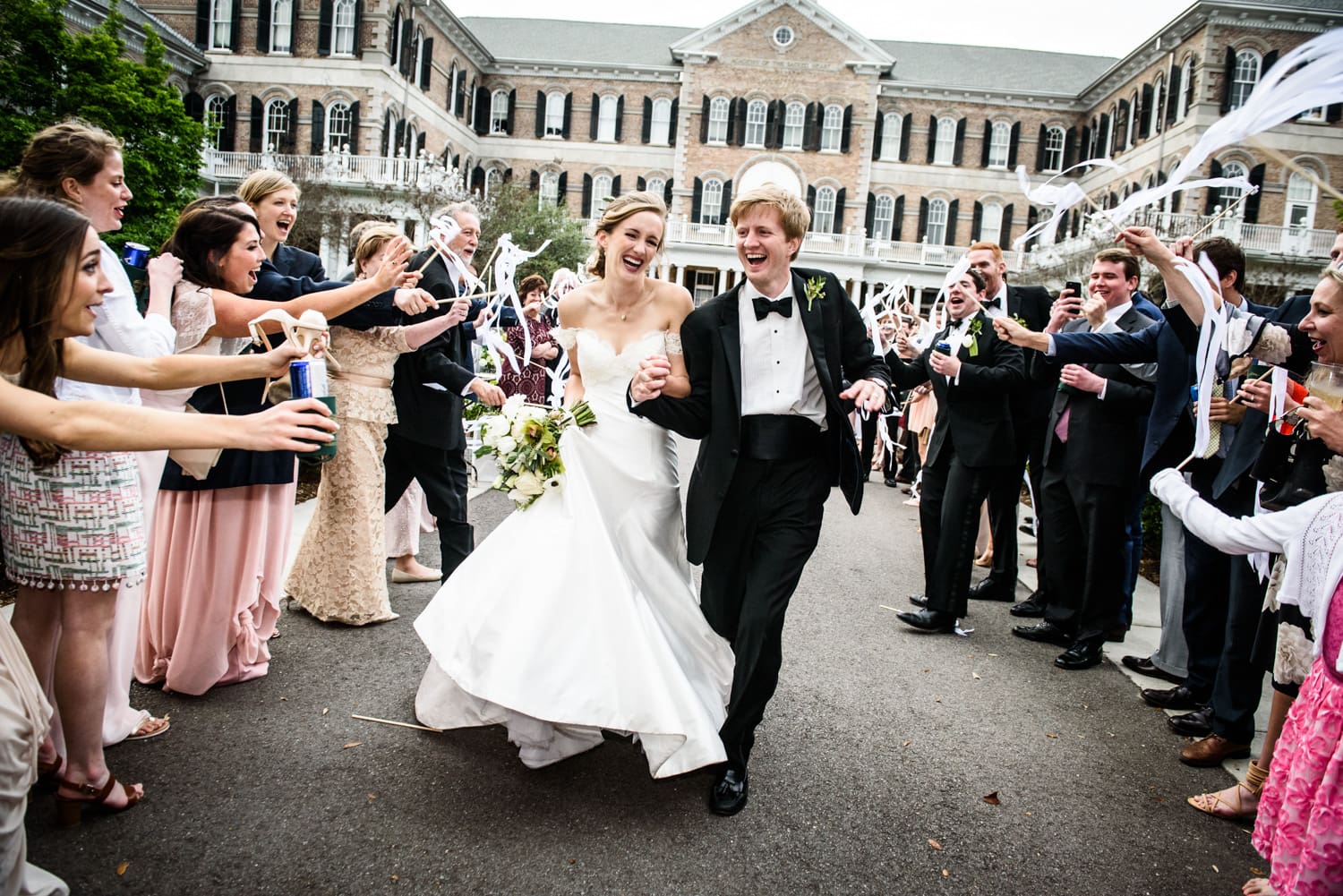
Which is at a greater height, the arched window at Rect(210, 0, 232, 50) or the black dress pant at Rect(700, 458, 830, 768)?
the arched window at Rect(210, 0, 232, 50)

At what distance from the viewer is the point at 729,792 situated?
3.34 m

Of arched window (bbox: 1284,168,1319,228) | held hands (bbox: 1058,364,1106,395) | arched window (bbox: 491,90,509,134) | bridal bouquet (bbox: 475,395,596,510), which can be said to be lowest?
bridal bouquet (bbox: 475,395,596,510)

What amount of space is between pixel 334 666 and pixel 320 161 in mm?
36377

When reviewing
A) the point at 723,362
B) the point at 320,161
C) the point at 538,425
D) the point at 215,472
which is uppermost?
the point at 320,161

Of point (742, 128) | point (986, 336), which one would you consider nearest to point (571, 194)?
point (742, 128)

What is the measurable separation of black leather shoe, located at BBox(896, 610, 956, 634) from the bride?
2.41m

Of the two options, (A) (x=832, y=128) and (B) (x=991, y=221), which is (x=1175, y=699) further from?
(B) (x=991, y=221)

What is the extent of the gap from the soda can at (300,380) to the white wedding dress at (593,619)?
3.99 ft

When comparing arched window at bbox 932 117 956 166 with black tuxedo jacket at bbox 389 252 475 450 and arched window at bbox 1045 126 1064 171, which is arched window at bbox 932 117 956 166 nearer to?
arched window at bbox 1045 126 1064 171

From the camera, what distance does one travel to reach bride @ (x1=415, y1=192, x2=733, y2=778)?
3.29 meters

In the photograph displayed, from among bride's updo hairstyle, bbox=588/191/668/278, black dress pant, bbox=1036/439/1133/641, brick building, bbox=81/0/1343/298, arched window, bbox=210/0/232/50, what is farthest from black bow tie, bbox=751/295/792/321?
arched window, bbox=210/0/232/50

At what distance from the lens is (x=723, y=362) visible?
3.67 m

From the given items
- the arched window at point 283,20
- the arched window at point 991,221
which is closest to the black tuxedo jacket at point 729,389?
the arched window at point 283,20

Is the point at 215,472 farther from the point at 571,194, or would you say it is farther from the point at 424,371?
the point at 571,194
